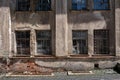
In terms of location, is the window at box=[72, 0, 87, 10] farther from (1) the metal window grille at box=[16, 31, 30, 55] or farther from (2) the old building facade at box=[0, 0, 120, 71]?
(1) the metal window grille at box=[16, 31, 30, 55]

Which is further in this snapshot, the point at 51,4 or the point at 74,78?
the point at 51,4

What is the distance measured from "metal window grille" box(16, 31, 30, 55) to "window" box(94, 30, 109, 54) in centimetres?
424

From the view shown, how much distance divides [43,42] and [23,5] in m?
2.64

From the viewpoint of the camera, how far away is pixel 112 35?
1977 cm

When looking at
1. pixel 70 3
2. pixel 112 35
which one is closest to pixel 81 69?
pixel 112 35

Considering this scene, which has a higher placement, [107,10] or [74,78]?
[107,10]

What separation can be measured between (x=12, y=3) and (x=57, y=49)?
157 inches

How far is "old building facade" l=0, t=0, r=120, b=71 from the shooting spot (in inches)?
770

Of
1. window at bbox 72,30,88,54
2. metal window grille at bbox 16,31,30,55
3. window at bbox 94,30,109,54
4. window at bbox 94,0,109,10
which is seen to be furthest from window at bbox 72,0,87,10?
metal window grille at bbox 16,31,30,55

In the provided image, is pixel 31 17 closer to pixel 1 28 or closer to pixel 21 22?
pixel 21 22

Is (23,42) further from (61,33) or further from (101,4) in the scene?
(101,4)

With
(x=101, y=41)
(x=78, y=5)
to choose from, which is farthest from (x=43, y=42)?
(x=101, y=41)

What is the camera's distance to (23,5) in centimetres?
2006

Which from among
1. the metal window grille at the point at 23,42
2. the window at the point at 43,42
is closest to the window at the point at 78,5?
the window at the point at 43,42
